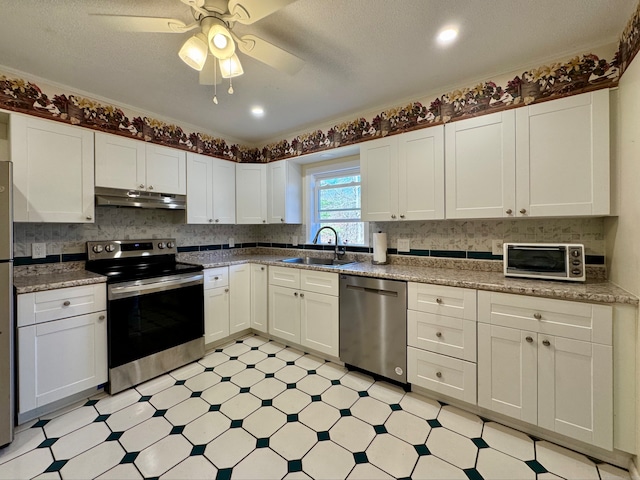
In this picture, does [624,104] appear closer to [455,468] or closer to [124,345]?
[455,468]

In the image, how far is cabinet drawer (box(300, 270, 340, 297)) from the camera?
253 centimetres

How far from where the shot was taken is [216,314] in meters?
2.90

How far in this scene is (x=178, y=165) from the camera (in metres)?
2.88

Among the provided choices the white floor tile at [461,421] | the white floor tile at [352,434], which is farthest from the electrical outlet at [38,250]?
the white floor tile at [461,421]

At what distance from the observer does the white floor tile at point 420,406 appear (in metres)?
1.91

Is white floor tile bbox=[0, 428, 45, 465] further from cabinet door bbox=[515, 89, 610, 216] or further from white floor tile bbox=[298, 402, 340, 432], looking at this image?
cabinet door bbox=[515, 89, 610, 216]

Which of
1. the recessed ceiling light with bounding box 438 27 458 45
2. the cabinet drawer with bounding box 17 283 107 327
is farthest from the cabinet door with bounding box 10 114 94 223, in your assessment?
the recessed ceiling light with bounding box 438 27 458 45

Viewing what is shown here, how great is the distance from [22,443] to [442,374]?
106 inches

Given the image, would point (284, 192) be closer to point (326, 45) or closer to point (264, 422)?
point (326, 45)

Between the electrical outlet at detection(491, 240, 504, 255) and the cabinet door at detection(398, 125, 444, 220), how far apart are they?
1.62ft

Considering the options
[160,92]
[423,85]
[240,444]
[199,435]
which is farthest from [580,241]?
[160,92]

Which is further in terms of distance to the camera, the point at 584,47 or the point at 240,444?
the point at 584,47

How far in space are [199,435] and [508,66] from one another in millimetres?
3290

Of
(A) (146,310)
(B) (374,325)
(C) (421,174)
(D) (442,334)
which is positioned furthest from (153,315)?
(C) (421,174)
